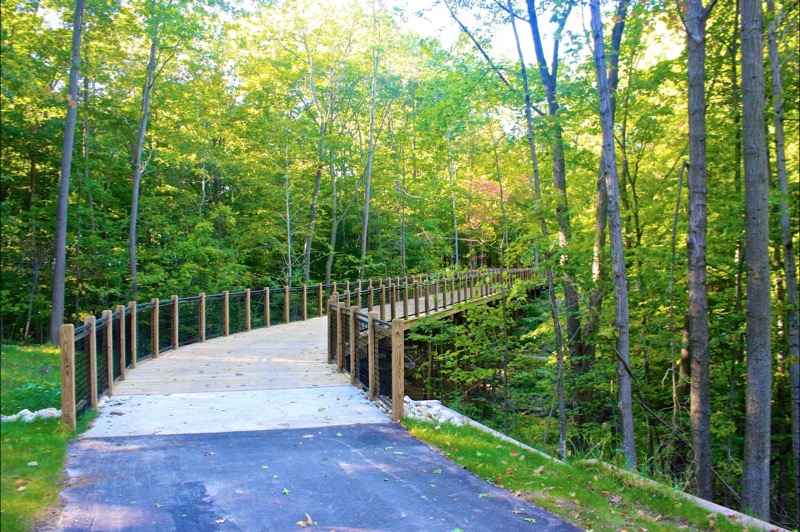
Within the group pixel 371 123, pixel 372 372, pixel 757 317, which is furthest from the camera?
pixel 371 123

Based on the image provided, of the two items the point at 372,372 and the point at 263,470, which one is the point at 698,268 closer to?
the point at 372,372

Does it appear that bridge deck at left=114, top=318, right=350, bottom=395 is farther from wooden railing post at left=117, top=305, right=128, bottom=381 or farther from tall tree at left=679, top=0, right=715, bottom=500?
tall tree at left=679, top=0, right=715, bottom=500

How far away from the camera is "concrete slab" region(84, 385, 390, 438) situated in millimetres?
6883

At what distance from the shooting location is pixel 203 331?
1504 cm

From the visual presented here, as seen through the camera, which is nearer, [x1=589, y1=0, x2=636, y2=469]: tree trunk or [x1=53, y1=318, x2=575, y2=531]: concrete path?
[x1=53, y1=318, x2=575, y2=531]: concrete path

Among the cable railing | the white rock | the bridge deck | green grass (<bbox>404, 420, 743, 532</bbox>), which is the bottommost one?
green grass (<bbox>404, 420, 743, 532</bbox>)

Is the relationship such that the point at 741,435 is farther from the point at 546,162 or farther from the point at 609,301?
the point at 546,162

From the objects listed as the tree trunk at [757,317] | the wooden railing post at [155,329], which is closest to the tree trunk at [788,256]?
the tree trunk at [757,317]

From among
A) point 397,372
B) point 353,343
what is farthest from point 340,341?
point 397,372

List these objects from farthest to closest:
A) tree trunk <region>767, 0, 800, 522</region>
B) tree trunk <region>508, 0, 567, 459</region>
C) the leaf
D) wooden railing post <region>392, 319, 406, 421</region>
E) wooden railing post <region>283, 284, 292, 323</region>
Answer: wooden railing post <region>283, 284, 292, 323</region>, tree trunk <region>508, 0, 567, 459</region>, tree trunk <region>767, 0, 800, 522</region>, wooden railing post <region>392, 319, 406, 421</region>, the leaf

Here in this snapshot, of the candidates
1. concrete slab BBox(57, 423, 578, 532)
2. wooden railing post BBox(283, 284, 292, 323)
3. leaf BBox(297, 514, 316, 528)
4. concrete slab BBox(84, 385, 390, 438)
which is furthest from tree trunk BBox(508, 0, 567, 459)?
wooden railing post BBox(283, 284, 292, 323)

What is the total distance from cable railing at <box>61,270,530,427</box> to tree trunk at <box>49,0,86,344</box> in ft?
1.70

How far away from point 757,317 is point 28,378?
7799 mm

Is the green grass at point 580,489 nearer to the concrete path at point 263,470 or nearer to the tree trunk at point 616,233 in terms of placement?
the concrete path at point 263,470
